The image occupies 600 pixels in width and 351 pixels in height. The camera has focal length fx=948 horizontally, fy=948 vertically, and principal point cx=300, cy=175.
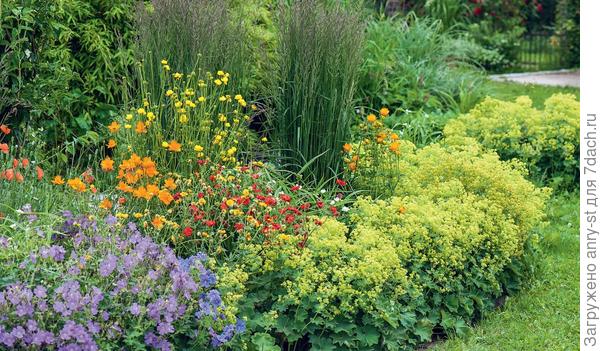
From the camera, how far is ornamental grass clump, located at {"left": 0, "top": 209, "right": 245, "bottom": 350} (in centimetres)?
374

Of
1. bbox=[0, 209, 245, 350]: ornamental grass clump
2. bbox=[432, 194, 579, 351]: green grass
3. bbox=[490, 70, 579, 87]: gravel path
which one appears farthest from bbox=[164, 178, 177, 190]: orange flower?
bbox=[490, 70, 579, 87]: gravel path

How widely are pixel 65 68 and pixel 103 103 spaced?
0.71m

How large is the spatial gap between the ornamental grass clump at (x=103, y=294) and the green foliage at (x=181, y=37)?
150 centimetres

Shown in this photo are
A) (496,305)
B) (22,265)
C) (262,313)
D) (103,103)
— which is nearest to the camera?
(22,265)

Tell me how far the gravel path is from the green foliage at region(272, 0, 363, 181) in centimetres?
812

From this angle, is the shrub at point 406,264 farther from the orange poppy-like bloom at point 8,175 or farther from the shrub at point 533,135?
the shrub at point 533,135

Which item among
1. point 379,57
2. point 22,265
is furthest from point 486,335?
point 379,57

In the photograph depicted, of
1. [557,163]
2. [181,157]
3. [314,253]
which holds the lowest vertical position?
[557,163]

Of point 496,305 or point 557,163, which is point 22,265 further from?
point 557,163

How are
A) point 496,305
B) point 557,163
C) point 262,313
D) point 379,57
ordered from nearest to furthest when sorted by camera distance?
1. point 262,313
2. point 496,305
3. point 557,163
4. point 379,57

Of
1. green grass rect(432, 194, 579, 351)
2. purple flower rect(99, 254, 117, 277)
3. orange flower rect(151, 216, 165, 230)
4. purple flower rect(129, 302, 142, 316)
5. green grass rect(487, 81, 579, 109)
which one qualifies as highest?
purple flower rect(99, 254, 117, 277)

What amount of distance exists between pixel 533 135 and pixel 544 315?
277 cm

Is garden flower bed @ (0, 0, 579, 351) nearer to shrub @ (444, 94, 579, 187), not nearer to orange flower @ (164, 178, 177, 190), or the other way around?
orange flower @ (164, 178, 177, 190)

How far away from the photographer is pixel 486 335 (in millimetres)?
5105
